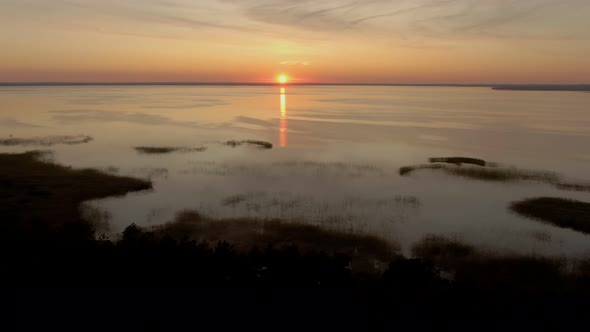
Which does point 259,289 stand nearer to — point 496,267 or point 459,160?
point 496,267

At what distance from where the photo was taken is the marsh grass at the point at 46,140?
50438 mm

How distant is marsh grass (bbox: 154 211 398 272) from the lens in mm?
20391

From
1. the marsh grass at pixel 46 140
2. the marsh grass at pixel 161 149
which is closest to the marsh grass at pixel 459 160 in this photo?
the marsh grass at pixel 161 149

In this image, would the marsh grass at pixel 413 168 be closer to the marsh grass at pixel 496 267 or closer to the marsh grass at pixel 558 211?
the marsh grass at pixel 558 211

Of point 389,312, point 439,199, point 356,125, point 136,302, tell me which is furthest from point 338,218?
point 356,125

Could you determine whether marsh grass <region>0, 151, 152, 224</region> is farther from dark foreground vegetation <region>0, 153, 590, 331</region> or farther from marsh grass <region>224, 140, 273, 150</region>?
marsh grass <region>224, 140, 273, 150</region>

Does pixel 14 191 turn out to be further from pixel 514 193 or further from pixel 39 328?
pixel 514 193

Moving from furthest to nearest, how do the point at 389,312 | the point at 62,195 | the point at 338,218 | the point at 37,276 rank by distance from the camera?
the point at 62,195, the point at 338,218, the point at 37,276, the point at 389,312

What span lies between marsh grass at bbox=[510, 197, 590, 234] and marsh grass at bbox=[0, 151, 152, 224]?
26716 mm

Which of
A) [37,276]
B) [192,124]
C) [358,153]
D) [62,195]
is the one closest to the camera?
[37,276]

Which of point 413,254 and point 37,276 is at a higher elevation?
point 37,276

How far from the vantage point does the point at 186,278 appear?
49.4ft

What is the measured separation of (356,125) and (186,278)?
228 ft

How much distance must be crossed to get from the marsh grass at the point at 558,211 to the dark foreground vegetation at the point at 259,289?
5.92 m
